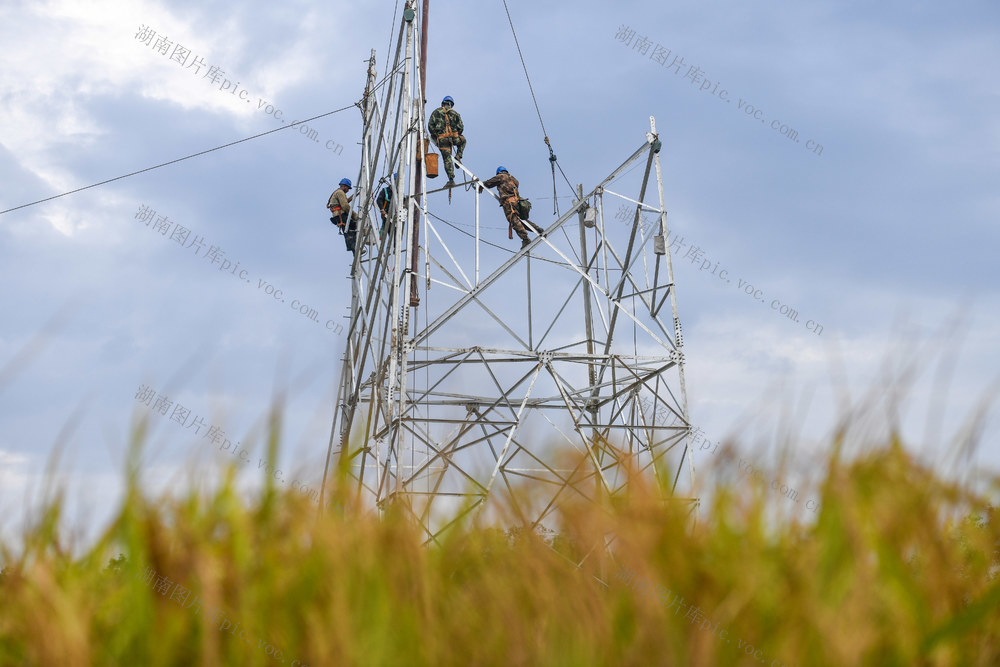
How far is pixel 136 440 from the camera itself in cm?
296

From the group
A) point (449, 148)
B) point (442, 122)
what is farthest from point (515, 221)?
point (442, 122)

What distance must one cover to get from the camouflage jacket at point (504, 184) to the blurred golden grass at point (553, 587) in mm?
14438

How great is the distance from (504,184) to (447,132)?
1.56 m

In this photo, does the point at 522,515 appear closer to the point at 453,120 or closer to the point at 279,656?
the point at 279,656

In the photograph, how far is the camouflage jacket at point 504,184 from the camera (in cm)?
1709

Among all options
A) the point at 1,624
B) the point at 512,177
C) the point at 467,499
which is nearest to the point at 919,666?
the point at 467,499

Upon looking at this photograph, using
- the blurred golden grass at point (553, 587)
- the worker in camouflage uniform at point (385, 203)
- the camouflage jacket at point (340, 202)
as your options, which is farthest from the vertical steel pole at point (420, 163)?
the blurred golden grass at point (553, 587)

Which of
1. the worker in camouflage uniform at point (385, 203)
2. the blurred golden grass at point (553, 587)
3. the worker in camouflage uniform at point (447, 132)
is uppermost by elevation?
the worker in camouflage uniform at point (447, 132)

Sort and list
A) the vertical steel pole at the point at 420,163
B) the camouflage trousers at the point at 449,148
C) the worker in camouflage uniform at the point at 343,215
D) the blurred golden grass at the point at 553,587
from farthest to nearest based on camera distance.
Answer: the worker in camouflage uniform at the point at 343,215, the camouflage trousers at the point at 449,148, the vertical steel pole at the point at 420,163, the blurred golden grass at the point at 553,587

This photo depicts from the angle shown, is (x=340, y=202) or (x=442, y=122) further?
(x=340, y=202)

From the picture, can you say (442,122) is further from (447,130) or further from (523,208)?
(523,208)

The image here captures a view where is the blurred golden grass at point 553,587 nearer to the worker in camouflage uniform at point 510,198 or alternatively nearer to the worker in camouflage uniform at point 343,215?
the worker in camouflage uniform at point 510,198

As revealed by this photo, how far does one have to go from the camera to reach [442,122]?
1708 cm

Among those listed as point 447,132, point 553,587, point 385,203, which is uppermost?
point 447,132
